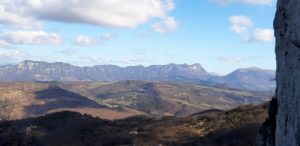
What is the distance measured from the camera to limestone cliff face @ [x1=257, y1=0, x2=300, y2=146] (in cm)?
1538

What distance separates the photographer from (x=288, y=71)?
1638cm

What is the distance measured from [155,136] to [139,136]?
3.66 meters

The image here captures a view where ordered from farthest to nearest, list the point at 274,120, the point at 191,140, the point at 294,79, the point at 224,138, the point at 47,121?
1. the point at 47,121
2. the point at 191,140
3. the point at 224,138
4. the point at 274,120
5. the point at 294,79

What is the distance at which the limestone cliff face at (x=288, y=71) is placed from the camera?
15383 millimetres

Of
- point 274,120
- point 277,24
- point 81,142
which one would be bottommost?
point 81,142

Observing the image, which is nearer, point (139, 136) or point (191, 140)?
point (191, 140)

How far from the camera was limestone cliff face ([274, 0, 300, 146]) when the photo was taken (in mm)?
15383

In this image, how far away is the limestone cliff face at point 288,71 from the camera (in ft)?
50.5

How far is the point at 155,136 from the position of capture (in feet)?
334

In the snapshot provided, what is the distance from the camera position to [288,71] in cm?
1638

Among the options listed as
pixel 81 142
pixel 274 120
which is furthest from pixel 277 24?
pixel 81 142

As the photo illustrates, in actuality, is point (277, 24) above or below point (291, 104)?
above

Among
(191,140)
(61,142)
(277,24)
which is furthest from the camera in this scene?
(61,142)

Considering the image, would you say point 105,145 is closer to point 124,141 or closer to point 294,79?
point 124,141
